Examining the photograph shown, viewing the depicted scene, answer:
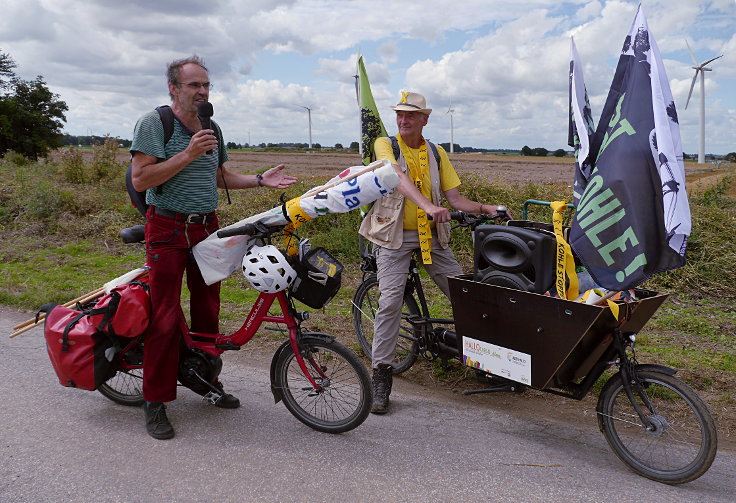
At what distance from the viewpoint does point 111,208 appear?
43.4 feet

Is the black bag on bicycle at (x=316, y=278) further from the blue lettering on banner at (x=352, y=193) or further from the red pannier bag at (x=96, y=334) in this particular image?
the red pannier bag at (x=96, y=334)

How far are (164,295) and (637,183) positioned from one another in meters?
2.94

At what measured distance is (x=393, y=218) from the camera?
458cm

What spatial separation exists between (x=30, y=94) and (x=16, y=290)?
169 feet

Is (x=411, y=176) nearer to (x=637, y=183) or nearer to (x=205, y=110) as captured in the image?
(x=205, y=110)

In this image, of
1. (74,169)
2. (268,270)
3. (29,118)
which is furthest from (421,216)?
(29,118)

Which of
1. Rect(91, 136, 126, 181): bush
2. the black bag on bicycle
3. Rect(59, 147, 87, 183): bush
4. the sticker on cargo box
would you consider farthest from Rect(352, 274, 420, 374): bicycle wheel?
Rect(59, 147, 87, 183): bush

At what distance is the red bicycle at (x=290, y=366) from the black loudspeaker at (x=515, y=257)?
1.05 meters

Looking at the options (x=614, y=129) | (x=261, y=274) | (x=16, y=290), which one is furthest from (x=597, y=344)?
(x=16, y=290)

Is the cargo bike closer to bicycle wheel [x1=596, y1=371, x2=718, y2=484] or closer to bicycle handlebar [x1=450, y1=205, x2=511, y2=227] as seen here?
bicycle wheel [x1=596, y1=371, x2=718, y2=484]

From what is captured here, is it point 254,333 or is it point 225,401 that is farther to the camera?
point 225,401

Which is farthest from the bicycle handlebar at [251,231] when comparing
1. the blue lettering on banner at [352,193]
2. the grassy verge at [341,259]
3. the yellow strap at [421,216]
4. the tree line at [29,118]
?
the tree line at [29,118]

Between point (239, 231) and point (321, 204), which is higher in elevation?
point (321, 204)

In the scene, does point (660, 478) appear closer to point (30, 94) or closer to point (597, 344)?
point (597, 344)
